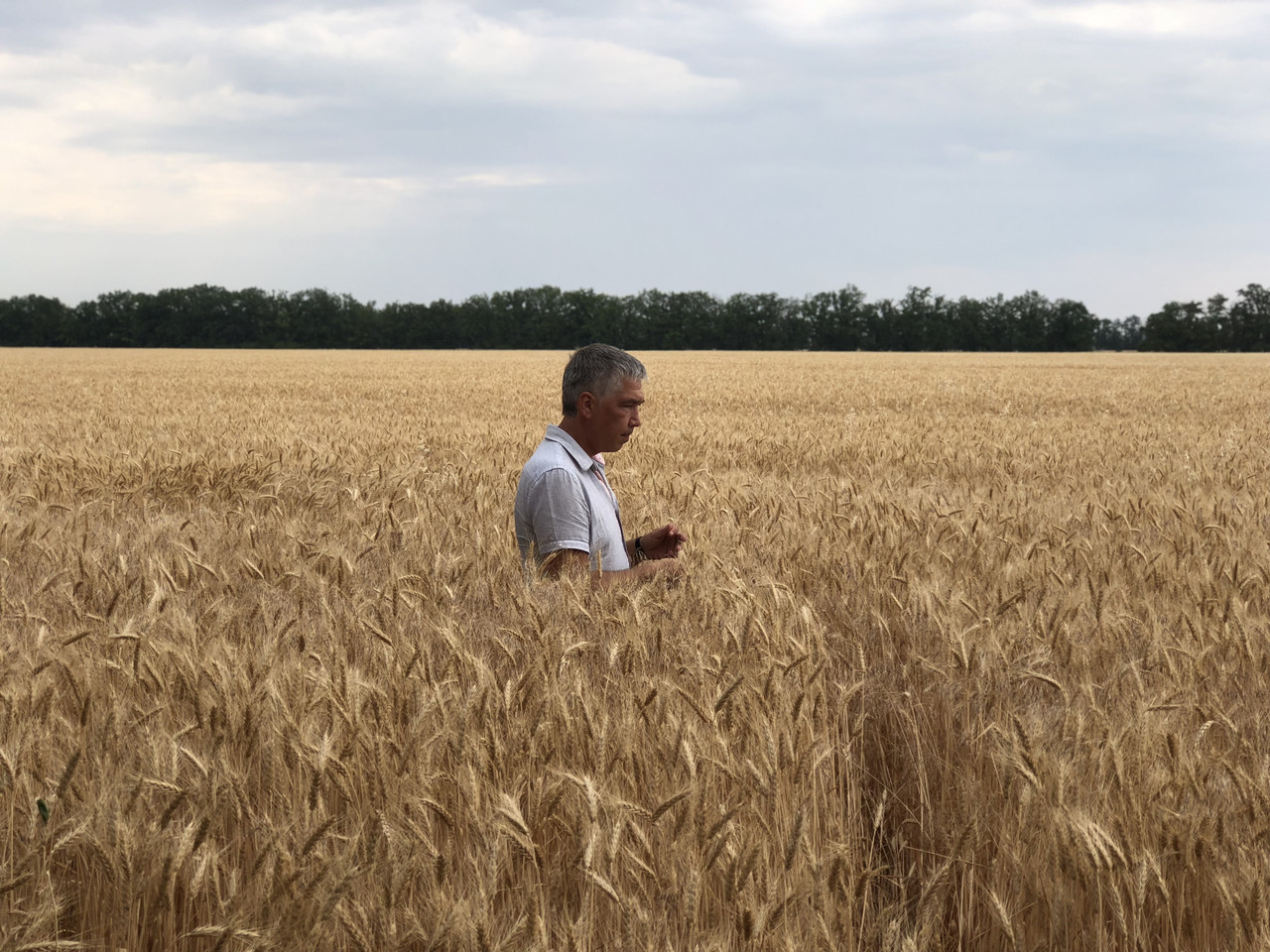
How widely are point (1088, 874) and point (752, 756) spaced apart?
64 cm

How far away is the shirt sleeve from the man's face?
0.65ft

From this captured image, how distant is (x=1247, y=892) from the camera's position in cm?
159

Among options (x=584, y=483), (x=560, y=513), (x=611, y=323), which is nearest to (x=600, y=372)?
(x=584, y=483)

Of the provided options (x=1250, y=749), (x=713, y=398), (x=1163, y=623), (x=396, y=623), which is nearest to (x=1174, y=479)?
(x=1163, y=623)

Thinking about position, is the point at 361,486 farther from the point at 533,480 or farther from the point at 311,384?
the point at 311,384

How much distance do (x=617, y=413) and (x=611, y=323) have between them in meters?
93.2

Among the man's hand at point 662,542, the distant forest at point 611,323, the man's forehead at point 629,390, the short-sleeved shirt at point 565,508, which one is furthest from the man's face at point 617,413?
the distant forest at point 611,323

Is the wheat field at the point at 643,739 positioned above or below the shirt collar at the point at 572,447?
below

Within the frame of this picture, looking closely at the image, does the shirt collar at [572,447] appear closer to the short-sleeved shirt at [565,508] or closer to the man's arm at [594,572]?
the short-sleeved shirt at [565,508]

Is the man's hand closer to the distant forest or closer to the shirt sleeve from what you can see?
the shirt sleeve

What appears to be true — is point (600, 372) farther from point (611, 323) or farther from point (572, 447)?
point (611, 323)

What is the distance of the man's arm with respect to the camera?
339 cm

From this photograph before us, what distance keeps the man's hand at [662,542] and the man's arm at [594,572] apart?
8 centimetres

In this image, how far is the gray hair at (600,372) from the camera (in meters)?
3.57
